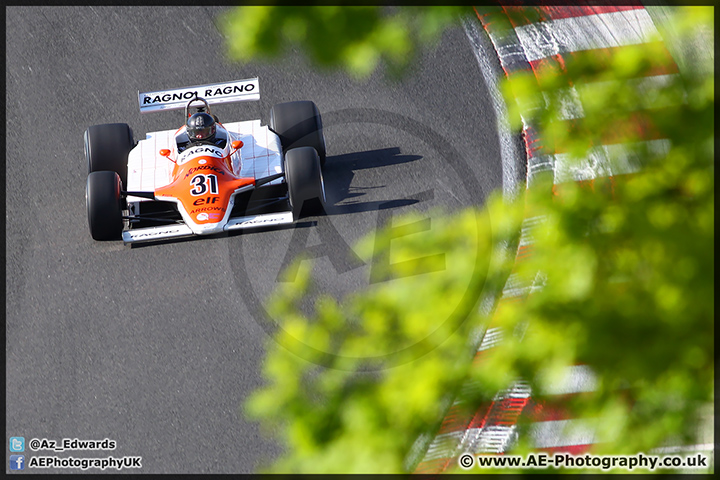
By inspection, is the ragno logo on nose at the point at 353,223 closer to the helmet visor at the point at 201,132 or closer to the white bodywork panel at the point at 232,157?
the white bodywork panel at the point at 232,157

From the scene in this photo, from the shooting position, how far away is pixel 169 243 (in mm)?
7691

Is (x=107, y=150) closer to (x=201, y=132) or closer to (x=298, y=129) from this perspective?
(x=201, y=132)

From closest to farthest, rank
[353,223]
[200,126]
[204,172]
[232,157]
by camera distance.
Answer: [204,172] < [200,126] < [232,157] < [353,223]

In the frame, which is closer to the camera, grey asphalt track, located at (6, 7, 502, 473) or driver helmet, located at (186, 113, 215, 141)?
grey asphalt track, located at (6, 7, 502, 473)

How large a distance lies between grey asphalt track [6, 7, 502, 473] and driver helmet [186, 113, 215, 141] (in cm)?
104

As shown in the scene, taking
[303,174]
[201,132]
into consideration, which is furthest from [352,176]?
[201,132]

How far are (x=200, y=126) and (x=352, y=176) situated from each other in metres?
1.69

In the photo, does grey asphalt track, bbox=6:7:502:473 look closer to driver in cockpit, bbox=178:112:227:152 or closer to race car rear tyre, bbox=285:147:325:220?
race car rear tyre, bbox=285:147:325:220

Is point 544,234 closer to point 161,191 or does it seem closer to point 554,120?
point 554,120

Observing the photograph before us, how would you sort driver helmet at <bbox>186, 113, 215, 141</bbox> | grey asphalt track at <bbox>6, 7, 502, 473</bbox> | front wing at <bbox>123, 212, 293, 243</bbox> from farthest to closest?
1. driver helmet at <bbox>186, 113, 215, 141</bbox>
2. front wing at <bbox>123, 212, 293, 243</bbox>
3. grey asphalt track at <bbox>6, 7, 502, 473</bbox>

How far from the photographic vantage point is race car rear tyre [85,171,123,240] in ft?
23.8

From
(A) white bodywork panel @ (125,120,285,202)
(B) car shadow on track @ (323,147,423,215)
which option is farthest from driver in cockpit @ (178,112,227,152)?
(B) car shadow on track @ (323,147,423,215)

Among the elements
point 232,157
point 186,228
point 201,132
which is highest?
point 201,132

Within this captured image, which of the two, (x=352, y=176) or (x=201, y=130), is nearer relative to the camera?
(x=201, y=130)
